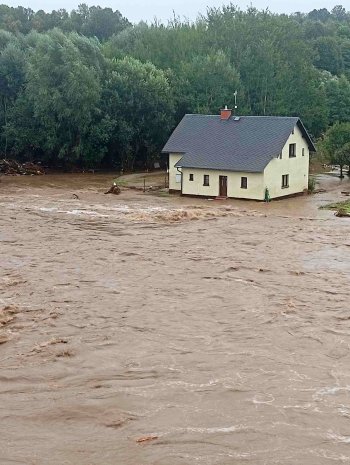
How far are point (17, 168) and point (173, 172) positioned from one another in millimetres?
14715

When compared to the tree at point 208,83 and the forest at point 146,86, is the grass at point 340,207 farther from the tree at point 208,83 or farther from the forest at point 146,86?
the tree at point 208,83

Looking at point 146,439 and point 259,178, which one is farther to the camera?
point 259,178

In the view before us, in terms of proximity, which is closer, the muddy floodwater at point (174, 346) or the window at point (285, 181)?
the muddy floodwater at point (174, 346)

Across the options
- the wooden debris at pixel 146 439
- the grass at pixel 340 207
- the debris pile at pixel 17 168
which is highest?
the debris pile at pixel 17 168

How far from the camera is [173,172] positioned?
41.1 meters

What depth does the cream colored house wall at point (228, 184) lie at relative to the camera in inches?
1490

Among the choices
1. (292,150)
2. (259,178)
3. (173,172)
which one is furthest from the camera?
(173,172)

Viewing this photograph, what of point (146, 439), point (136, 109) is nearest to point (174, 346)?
point (146, 439)

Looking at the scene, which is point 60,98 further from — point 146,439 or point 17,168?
point 146,439

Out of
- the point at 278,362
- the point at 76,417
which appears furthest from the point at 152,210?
the point at 76,417

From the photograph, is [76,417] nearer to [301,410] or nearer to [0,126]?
[301,410]

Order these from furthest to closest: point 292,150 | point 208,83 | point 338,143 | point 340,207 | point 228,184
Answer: point 208,83, point 338,143, point 292,150, point 228,184, point 340,207

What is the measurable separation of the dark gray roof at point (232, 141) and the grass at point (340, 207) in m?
4.01

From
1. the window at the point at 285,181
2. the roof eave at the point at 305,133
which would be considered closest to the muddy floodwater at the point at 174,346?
the window at the point at 285,181
